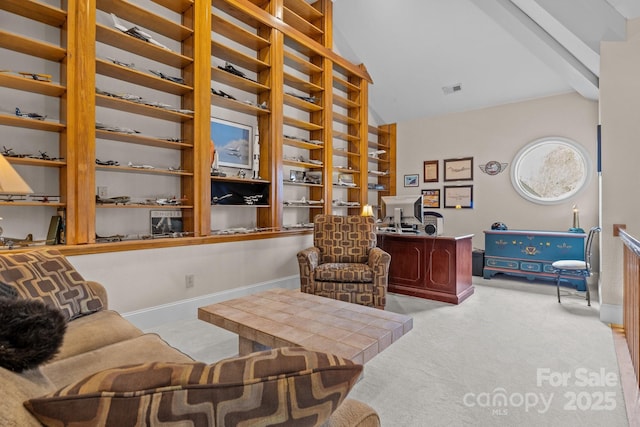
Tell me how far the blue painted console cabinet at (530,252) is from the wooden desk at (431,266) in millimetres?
1027

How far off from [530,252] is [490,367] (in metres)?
2.88

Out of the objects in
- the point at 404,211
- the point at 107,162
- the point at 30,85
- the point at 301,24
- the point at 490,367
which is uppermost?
the point at 301,24

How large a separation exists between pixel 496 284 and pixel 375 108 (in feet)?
11.8

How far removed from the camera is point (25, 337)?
58 cm

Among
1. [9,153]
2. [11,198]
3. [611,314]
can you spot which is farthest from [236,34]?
[611,314]

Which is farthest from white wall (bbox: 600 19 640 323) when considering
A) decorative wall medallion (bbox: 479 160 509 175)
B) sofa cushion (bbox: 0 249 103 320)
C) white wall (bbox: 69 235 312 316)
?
sofa cushion (bbox: 0 249 103 320)

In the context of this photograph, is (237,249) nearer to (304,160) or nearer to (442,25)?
(304,160)

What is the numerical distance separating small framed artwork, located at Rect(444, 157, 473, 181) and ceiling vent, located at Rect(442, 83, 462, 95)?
1.08 meters

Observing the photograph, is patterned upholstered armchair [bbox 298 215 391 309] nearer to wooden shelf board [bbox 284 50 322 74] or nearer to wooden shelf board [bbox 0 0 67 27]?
wooden shelf board [bbox 284 50 322 74]

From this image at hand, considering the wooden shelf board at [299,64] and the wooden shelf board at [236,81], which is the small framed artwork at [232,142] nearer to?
the wooden shelf board at [236,81]

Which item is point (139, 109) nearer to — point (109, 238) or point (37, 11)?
point (37, 11)

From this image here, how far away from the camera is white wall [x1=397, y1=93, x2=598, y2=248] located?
457 centimetres

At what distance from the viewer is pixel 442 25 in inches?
176

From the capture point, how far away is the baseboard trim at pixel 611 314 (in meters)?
2.96
